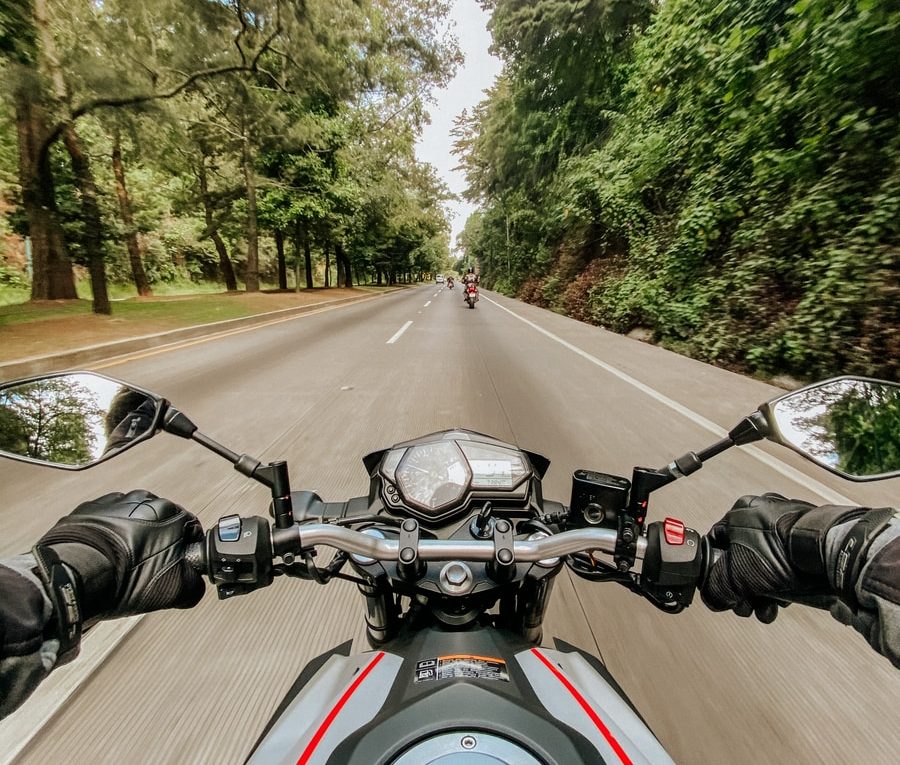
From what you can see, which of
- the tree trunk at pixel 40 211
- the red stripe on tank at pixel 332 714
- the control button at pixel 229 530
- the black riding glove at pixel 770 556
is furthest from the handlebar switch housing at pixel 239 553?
the tree trunk at pixel 40 211

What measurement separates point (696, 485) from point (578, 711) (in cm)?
314

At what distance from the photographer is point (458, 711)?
63 cm

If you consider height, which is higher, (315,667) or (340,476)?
(315,667)

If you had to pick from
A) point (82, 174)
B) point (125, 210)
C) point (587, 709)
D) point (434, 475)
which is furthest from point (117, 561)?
point (125, 210)

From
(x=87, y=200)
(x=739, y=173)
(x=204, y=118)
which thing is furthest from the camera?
(x=204, y=118)

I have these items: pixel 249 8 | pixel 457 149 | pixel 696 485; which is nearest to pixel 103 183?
pixel 249 8

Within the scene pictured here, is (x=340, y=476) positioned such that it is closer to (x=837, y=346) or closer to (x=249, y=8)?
(x=837, y=346)

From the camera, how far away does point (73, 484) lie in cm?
325

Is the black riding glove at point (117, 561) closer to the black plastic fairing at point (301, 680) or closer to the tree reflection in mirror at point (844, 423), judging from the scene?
the black plastic fairing at point (301, 680)

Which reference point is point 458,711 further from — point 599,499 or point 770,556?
point 770,556

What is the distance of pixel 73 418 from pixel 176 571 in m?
0.60

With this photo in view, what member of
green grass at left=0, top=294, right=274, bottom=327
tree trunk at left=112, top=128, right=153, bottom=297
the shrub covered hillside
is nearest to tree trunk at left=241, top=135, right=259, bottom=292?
tree trunk at left=112, top=128, right=153, bottom=297

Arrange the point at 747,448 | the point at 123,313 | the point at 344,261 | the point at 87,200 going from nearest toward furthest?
the point at 747,448 < the point at 87,200 < the point at 123,313 < the point at 344,261

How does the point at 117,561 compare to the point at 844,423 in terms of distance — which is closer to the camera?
the point at 117,561
